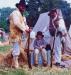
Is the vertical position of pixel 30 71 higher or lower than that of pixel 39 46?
lower

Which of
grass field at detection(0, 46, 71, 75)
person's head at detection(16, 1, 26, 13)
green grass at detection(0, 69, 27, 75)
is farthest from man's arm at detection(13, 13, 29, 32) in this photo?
green grass at detection(0, 69, 27, 75)

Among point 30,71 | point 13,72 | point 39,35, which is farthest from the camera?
point 39,35

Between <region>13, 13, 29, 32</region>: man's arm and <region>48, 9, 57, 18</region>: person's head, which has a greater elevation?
<region>48, 9, 57, 18</region>: person's head

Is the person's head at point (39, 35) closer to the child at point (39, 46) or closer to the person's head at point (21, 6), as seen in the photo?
the child at point (39, 46)

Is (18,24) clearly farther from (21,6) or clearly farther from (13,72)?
(13,72)

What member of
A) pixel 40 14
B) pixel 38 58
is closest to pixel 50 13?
pixel 40 14

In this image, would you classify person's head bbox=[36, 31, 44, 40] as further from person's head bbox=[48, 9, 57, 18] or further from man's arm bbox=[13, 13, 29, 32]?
person's head bbox=[48, 9, 57, 18]

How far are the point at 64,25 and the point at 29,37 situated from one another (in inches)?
26.9

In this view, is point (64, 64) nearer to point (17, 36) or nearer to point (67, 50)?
point (67, 50)

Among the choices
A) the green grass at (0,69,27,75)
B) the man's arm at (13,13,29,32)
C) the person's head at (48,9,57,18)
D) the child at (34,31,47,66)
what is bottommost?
the green grass at (0,69,27,75)

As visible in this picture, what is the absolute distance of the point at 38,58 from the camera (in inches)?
389

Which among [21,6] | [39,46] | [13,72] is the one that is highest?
[21,6]

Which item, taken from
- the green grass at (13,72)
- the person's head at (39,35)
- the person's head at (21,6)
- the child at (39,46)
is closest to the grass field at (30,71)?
the green grass at (13,72)

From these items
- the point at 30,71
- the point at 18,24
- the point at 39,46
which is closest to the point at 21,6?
the point at 18,24
